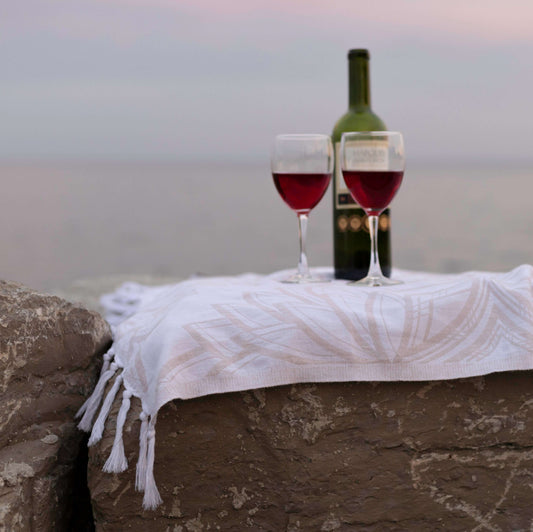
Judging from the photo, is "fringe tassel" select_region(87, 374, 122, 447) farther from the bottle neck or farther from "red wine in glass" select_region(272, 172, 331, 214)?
the bottle neck

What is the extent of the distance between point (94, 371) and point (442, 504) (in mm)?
807

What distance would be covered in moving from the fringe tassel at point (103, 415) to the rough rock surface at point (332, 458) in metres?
0.02

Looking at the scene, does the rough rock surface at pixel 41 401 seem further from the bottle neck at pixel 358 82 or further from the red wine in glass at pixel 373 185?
the bottle neck at pixel 358 82

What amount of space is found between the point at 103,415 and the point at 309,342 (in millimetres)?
435

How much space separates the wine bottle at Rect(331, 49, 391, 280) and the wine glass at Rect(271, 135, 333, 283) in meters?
0.16

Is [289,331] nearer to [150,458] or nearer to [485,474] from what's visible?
[150,458]

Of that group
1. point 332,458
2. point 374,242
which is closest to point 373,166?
point 374,242

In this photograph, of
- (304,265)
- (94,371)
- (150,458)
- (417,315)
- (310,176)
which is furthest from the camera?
(304,265)

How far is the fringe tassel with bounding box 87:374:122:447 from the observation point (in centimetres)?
145

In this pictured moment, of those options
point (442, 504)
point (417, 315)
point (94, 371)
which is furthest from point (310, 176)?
point (442, 504)

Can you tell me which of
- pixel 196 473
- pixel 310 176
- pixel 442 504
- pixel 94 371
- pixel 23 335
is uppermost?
pixel 310 176

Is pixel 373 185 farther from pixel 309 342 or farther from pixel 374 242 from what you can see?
pixel 309 342

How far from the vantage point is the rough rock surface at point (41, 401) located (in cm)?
147

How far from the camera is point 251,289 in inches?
65.9
